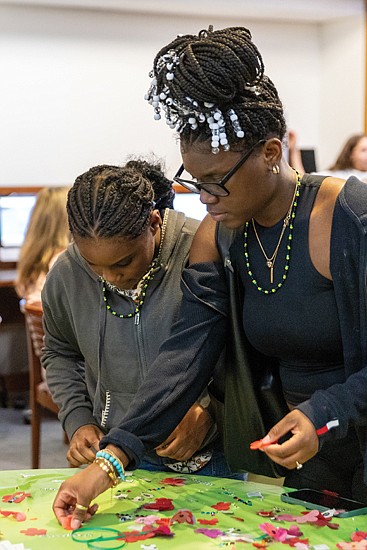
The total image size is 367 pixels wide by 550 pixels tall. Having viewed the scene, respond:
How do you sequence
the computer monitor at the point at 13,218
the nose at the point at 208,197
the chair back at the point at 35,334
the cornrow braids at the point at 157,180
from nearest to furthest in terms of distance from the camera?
the nose at the point at 208,197, the cornrow braids at the point at 157,180, the chair back at the point at 35,334, the computer monitor at the point at 13,218

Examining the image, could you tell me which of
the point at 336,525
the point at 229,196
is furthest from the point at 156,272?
the point at 336,525

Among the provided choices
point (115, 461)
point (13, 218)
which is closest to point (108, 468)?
point (115, 461)

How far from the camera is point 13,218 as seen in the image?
224 inches

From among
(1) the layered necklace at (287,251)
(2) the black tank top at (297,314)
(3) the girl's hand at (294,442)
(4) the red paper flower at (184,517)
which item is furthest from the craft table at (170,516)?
(1) the layered necklace at (287,251)

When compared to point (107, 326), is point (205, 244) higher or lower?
higher

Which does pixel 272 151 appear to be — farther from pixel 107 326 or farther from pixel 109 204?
pixel 107 326

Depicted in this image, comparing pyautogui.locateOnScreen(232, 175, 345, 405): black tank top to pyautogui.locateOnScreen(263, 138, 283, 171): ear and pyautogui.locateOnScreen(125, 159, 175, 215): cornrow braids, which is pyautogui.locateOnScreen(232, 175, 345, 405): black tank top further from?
pyautogui.locateOnScreen(125, 159, 175, 215): cornrow braids

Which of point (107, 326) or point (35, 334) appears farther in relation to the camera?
point (35, 334)

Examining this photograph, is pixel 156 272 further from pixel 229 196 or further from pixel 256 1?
pixel 256 1

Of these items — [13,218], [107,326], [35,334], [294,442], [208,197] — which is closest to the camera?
[294,442]

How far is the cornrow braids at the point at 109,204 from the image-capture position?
1858 millimetres

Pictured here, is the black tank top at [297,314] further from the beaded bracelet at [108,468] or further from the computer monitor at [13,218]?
the computer monitor at [13,218]

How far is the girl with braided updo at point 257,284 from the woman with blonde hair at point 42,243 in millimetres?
2636

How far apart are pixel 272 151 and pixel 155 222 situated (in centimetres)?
40
